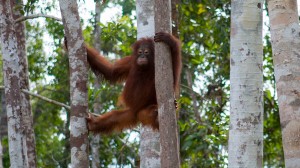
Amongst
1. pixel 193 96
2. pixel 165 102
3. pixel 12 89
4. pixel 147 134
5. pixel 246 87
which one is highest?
pixel 193 96

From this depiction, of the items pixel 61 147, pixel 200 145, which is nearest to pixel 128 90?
pixel 200 145

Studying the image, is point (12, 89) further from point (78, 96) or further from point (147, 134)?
point (78, 96)

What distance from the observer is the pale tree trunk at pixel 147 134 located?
5824mm

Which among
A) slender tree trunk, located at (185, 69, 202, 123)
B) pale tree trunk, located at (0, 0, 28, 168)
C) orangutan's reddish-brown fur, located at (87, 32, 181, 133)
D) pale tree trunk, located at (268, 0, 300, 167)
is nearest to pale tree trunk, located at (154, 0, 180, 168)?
pale tree trunk, located at (268, 0, 300, 167)

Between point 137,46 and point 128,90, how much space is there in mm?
621

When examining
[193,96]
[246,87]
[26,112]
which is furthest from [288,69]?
[193,96]

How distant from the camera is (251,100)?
181 inches

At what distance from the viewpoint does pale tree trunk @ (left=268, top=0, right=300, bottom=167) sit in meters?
4.16

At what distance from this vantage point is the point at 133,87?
6668 mm

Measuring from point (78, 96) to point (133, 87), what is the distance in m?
1.63

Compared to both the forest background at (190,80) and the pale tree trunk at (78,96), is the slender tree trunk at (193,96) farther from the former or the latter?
the pale tree trunk at (78,96)

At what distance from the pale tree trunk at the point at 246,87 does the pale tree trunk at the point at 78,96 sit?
1.19m

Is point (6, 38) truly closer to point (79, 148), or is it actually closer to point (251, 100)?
point (79, 148)

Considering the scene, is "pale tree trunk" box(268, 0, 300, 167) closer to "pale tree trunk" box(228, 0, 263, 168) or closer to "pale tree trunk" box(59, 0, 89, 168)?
"pale tree trunk" box(228, 0, 263, 168)
